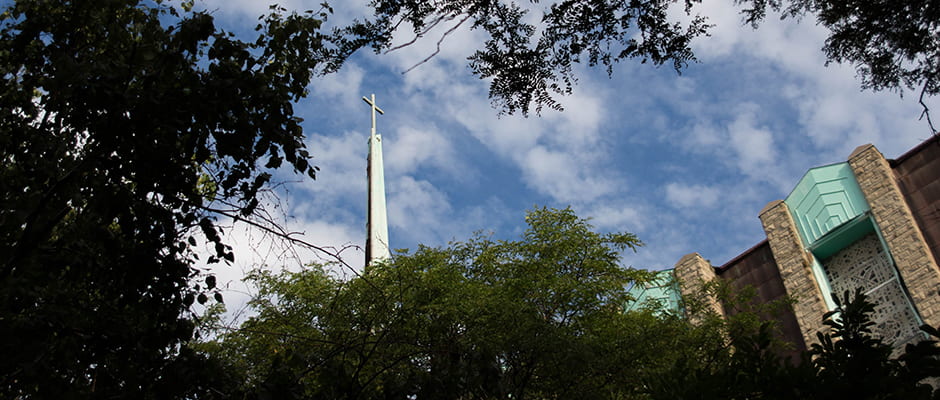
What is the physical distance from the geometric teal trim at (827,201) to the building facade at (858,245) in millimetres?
23

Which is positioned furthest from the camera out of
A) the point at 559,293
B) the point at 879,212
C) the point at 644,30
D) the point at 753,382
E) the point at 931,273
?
the point at 879,212

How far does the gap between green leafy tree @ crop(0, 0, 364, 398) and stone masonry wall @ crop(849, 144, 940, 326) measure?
1532cm

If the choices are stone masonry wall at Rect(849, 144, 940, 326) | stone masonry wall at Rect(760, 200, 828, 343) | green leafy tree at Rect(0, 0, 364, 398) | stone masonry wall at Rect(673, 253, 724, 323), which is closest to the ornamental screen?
stone masonry wall at Rect(849, 144, 940, 326)

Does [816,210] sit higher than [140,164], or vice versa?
[816,210]

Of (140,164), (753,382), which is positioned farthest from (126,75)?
(753,382)

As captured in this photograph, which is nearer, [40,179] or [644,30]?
[40,179]

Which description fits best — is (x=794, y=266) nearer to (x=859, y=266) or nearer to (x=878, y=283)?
(x=859, y=266)

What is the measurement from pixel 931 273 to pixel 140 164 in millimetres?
16445

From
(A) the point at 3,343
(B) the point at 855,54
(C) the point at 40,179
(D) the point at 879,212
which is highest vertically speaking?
(D) the point at 879,212

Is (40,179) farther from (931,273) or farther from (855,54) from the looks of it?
(931,273)

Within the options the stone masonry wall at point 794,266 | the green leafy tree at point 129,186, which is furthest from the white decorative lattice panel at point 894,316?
the green leafy tree at point 129,186

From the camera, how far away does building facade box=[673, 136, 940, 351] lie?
Answer: 1517 centimetres

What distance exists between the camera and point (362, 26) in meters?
3.94

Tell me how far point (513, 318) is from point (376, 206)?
41.0ft
